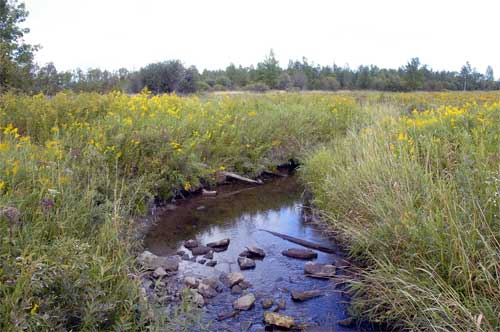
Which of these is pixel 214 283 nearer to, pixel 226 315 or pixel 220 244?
pixel 226 315

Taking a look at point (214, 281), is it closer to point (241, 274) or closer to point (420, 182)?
point (241, 274)

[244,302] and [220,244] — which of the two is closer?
[244,302]

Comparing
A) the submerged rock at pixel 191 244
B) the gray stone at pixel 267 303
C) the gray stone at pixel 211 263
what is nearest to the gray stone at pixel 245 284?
the gray stone at pixel 267 303

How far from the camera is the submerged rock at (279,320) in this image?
350cm

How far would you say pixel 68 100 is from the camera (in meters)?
7.09

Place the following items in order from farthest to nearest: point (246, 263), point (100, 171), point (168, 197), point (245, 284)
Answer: point (168, 197) → point (100, 171) → point (246, 263) → point (245, 284)

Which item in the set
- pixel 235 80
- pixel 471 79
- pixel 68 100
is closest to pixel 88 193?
pixel 68 100

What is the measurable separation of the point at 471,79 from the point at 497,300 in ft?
143

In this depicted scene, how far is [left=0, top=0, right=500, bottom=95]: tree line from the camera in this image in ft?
35.7

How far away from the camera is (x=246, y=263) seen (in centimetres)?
470

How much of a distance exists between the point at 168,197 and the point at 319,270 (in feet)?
10.2

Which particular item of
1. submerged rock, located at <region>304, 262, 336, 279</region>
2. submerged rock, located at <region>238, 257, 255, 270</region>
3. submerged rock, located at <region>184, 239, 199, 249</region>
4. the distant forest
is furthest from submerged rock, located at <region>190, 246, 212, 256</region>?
the distant forest

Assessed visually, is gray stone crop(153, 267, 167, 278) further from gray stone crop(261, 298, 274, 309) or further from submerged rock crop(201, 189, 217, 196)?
submerged rock crop(201, 189, 217, 196)

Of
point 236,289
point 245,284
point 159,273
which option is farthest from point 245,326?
point 159,273
